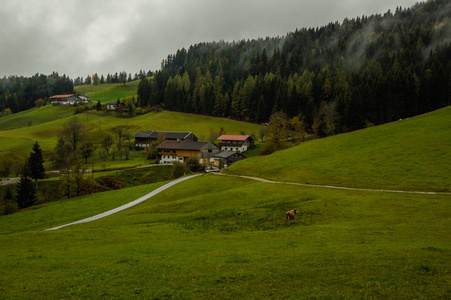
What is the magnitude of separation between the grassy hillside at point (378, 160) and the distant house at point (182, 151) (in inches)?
1821

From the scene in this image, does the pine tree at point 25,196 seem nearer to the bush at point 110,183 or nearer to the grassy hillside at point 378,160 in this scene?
the bush at point 110,183

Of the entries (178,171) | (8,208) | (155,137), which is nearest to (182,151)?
(155,137)

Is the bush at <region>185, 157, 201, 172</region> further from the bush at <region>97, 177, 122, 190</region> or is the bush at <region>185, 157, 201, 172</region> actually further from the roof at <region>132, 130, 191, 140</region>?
the roof at <region>132, 130, 191, 140</region>

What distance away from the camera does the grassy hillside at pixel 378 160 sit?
140 ft

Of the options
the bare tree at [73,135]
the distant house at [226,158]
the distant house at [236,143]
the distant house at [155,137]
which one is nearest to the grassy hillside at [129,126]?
the distant house at [155,137]

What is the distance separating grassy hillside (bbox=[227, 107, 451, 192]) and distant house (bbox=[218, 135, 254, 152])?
154 feet

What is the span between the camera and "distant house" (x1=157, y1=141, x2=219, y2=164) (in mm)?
116562

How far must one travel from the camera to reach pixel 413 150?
53969mm

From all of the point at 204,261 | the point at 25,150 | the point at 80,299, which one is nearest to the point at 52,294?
the point at 80,299

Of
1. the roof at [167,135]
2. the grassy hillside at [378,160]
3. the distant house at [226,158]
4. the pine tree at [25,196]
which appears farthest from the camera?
the roof at [167,135]

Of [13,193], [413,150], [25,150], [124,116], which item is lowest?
[13,193]

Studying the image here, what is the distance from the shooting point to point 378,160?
172ft

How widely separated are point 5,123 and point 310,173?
226 m

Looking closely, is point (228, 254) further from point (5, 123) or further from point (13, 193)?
point (5, 123)
